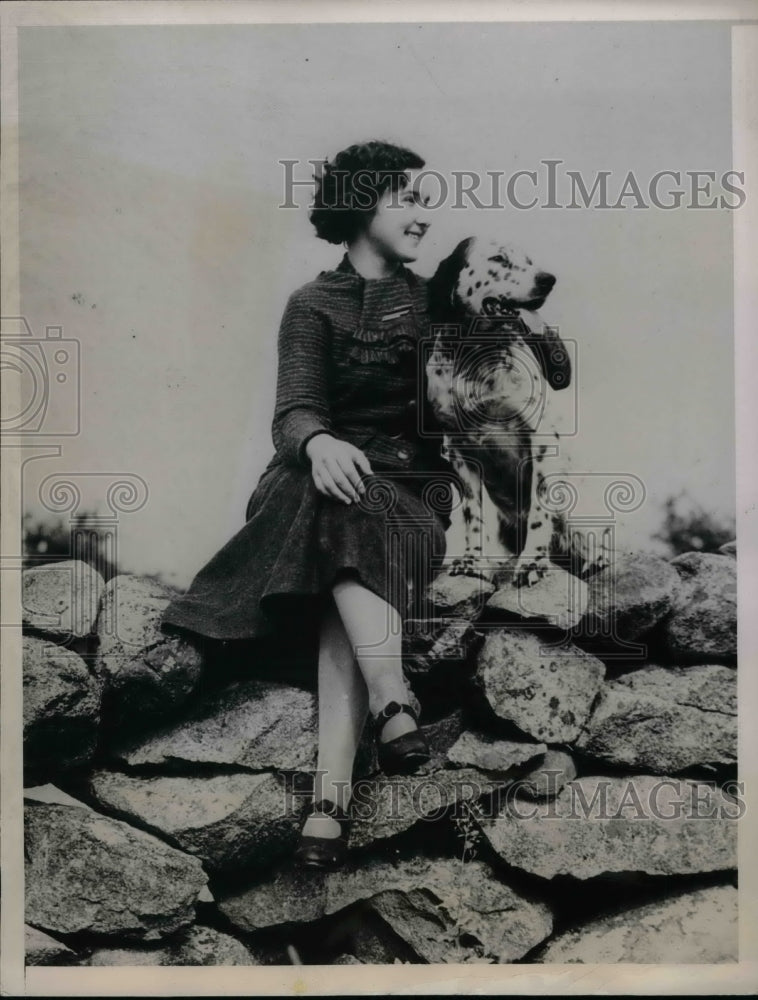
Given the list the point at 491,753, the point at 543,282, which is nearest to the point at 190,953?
the point at 491,753

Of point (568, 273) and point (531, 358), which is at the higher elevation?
point (568, 273)

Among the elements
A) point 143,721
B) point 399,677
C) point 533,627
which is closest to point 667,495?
point 533,627

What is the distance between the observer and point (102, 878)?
2551mm

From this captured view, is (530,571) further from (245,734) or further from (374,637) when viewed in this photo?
(245,734)

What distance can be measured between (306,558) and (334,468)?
26 centimetres

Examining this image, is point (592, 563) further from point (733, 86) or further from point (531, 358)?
point (733, 86)

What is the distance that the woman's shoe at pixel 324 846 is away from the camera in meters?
2.51

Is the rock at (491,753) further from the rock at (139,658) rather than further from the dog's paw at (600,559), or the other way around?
the rock at (139,658)

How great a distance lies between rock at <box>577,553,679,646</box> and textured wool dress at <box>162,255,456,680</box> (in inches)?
18.4

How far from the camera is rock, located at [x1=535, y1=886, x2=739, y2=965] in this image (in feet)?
8.43

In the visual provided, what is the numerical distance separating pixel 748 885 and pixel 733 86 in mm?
2332

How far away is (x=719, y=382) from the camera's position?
2633 mm

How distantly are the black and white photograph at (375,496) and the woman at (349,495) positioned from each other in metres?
0.01

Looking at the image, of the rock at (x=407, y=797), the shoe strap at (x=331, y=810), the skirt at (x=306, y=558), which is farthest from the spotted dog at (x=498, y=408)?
the shoe strap at (x=331, y=810)
